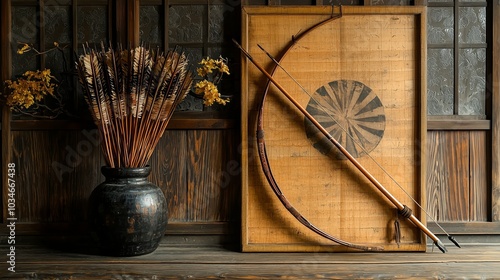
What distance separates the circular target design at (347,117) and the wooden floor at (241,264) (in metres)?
0.49

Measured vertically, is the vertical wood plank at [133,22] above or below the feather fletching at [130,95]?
above

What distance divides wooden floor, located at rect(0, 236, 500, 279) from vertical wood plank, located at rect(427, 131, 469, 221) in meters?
0.19

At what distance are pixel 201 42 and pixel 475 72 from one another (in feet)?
4.31

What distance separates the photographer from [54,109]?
2305 millimetres

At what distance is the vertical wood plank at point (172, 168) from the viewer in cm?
232

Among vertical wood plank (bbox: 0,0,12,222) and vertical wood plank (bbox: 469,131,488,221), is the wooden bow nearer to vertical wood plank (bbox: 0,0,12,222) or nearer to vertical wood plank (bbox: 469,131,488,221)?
vertical wood plank (bbox: 469,131,488,221)

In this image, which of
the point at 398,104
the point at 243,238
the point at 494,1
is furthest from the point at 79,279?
the point at 494,1

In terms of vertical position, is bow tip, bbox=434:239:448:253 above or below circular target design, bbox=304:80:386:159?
below

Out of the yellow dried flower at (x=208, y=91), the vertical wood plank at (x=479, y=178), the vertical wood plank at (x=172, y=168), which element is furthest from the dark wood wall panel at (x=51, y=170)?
the vertical wood plank at (x=479, y=178)

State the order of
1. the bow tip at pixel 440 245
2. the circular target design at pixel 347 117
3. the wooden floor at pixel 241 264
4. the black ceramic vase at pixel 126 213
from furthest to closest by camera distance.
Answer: the circular target design at pixel 347 117, the bow tip at pixel 440 245, the black ceramic vase at pixel 126 213, the wooden floor at pixel 241 264

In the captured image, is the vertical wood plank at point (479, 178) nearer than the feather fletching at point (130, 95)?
No

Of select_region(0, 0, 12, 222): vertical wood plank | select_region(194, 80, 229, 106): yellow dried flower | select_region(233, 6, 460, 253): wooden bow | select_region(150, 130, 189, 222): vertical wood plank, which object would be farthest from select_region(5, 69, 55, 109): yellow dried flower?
select_region(233, 6, 460, 253): wooden bow

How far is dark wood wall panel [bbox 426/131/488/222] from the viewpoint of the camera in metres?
2.33

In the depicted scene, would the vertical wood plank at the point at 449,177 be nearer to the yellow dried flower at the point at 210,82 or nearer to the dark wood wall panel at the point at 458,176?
the dark wood wall panel at the point at 458,176
